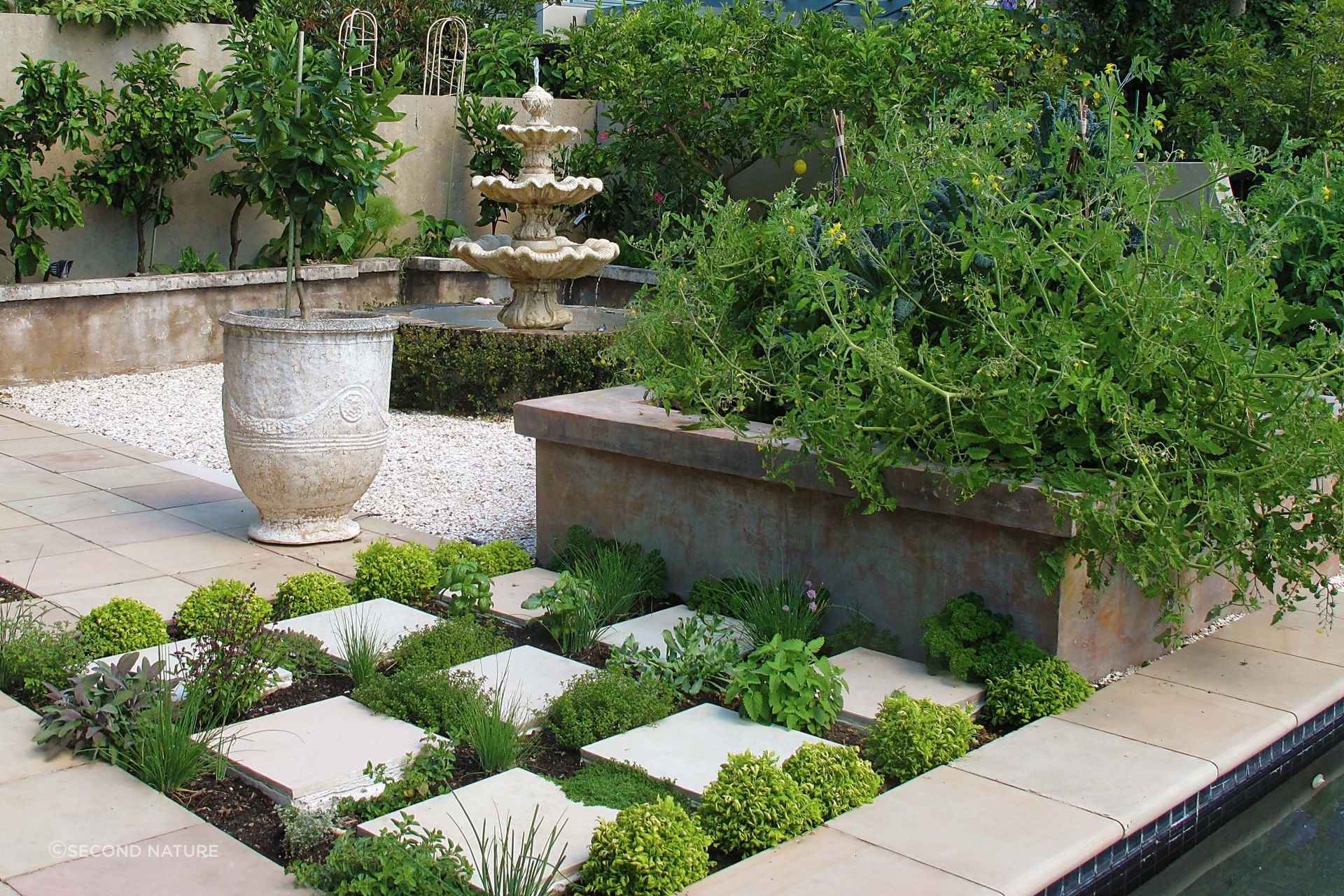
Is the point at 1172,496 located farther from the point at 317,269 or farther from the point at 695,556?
the point at 317,269

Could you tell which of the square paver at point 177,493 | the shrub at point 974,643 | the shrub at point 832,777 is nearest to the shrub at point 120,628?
the square paver at point 177,493

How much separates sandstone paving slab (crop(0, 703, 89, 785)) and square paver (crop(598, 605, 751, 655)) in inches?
64.4

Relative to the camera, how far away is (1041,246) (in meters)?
3.52

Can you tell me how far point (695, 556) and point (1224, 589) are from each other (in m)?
1.95

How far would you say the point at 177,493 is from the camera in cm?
596

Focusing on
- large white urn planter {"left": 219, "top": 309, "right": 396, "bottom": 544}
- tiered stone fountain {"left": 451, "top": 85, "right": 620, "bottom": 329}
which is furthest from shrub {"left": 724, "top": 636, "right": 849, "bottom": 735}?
tiered stone fountain {"left": 451, "top": 85, "right": 620, "bottom": 329}

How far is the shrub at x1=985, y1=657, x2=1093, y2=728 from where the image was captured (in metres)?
3.54

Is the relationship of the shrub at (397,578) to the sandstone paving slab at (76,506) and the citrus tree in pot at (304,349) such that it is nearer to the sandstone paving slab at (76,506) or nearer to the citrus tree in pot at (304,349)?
the citrus tree in pot at (304,349)

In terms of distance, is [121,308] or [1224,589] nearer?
[1224,589]

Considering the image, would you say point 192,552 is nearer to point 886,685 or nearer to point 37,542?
point 37,542

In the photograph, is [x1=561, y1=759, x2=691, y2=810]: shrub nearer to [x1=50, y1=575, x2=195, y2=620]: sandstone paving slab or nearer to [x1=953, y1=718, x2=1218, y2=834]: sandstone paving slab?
[x1=953, y1=718, x2=1218, y2=834]: sandstone paving slab

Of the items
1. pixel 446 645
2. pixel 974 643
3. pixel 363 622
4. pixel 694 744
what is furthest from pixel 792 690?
pixel 363 622

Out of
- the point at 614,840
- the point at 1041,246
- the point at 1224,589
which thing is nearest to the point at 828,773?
the point at 614,840

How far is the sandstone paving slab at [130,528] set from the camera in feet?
16.9
